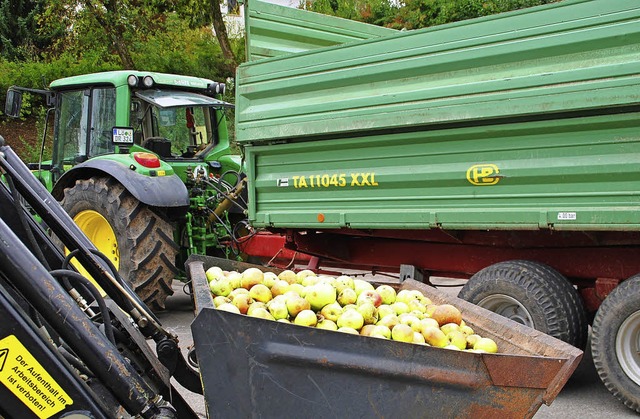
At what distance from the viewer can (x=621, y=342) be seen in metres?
4.27

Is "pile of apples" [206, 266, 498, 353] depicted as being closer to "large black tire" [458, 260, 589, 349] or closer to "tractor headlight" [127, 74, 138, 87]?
"large black tire" [458, 260, 589, 349]

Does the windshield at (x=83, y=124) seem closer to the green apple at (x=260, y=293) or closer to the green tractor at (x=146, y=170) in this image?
the green tractor at (x=146, y=170)

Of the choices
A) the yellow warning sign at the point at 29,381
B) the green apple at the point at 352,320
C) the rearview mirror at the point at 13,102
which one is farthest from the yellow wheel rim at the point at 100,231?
the yellow warning sign at the point at 29,381

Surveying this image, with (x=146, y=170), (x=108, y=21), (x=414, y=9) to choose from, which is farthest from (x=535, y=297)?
(x=108, y=21)

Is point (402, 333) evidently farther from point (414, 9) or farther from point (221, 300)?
point (414, 9)

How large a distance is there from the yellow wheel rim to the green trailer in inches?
65.5

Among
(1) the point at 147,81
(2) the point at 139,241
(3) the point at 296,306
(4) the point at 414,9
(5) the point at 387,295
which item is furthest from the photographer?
(4) the point at 414,9

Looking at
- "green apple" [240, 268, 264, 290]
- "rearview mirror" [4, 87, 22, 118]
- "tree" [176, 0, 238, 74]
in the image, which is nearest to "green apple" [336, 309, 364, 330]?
"green apple" [240, 268, 264, 290]

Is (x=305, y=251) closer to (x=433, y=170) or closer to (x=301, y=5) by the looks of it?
(x=433, y=170)

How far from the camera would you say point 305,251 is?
246 inches

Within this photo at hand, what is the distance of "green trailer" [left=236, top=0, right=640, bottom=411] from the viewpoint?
419cm

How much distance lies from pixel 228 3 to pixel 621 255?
15.9 meters

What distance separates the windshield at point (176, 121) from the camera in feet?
23.8

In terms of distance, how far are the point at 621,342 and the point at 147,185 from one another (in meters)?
4.13
